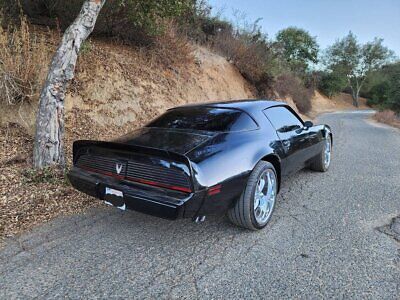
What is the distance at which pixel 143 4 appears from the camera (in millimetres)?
6309

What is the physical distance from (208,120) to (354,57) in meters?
53.0

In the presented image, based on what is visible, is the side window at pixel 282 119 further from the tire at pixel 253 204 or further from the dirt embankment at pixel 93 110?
the dirt embankment at pixel 93 110

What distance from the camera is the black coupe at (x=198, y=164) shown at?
2551 millimetres

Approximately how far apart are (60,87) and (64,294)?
2.86 metres

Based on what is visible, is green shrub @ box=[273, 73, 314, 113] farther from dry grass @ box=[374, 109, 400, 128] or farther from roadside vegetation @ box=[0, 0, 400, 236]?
dry grass @ box=[374, 109, 400, 128]

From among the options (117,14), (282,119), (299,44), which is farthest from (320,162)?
(299,44)

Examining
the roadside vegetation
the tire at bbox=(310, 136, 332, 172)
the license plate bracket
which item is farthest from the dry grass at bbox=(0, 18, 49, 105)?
the tire at bbox=(310, 136, 332, 172)

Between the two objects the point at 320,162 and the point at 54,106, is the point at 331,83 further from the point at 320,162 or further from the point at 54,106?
the point at 54,106

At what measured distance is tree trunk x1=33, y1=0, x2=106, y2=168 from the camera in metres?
4.04

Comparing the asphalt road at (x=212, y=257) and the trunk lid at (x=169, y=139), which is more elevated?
the trunk lid at (x=169, y=139)

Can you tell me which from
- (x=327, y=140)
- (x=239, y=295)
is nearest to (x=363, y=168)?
(x=327, y=140)

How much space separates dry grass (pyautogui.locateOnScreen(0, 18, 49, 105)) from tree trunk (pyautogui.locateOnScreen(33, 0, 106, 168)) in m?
0.94

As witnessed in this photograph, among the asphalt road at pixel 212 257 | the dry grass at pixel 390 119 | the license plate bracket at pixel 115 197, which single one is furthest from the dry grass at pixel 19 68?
the dry grass at pixel 390 119

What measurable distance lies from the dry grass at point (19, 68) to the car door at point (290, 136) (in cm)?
365
